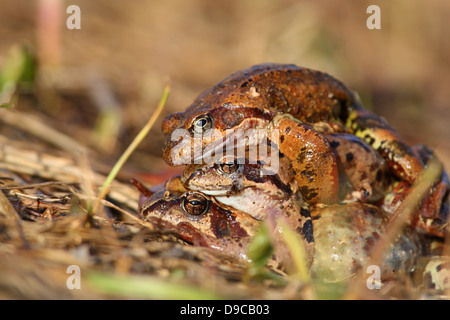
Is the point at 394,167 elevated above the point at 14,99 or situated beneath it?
situated beneath

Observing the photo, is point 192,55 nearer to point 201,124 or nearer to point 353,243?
point 201,124

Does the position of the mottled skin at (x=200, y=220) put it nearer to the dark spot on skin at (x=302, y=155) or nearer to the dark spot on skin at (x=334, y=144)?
the dark spot on skin at (x=302, y=155)

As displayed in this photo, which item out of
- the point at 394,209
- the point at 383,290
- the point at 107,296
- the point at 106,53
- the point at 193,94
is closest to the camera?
the point at 107,296

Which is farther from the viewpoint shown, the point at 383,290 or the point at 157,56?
the point at 157,56

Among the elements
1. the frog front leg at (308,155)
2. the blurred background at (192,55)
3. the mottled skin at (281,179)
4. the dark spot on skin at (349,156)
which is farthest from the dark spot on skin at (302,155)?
the blurred background at (192,55)

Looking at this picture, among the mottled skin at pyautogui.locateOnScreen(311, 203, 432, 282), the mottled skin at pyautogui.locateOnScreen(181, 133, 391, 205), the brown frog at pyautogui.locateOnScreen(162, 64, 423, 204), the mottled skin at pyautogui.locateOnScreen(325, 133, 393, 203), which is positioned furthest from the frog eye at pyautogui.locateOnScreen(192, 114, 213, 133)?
the mottled skin at pyautogui.locateOnScreen(311, 203, 432, 282)

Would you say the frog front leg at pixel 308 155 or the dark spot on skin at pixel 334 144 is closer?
the frog front leg at pixel 308 155

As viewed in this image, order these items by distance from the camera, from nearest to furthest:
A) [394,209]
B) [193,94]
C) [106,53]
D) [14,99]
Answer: [394,209] < [14,99] < [193,94] < [106,53]
